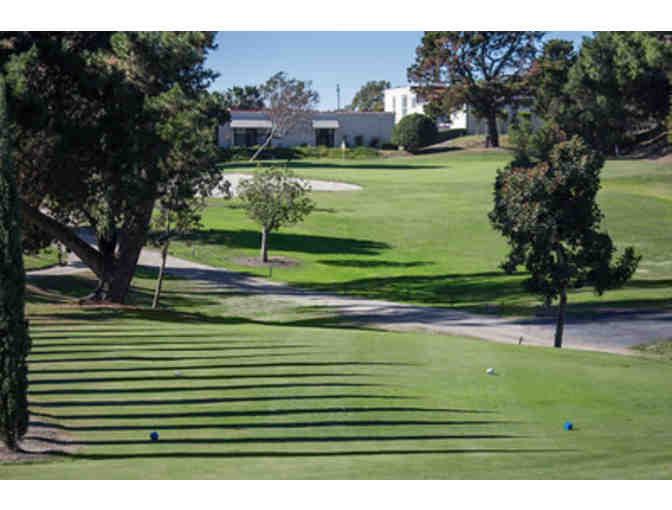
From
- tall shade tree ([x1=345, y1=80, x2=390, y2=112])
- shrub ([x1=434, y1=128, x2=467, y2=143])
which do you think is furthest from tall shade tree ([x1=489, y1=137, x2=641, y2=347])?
tall shade tree ([x1=345, y1=80, x2=390, y2=112])

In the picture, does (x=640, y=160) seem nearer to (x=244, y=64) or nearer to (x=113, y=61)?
(x=244, y=64)

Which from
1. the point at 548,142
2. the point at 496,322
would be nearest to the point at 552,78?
the point at 548,142

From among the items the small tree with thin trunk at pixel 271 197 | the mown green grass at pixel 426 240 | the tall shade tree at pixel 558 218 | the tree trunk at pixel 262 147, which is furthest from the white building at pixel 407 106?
the tall shade tree at pixel 558 218

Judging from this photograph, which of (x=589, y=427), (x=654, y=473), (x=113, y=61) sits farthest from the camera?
(x=113, y=61)

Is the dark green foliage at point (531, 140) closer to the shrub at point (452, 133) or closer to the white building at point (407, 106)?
the shrub at point (452, 133)

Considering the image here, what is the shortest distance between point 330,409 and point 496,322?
54.9 feet

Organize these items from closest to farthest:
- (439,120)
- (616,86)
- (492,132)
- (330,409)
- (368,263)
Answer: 1. (330,409)
2. (368,263)
3. (616,86)
4. (492,132)
5. (439,120)

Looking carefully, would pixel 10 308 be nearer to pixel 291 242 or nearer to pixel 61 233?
pixel 61 233

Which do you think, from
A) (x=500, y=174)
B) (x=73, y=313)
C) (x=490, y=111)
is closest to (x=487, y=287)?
(x=500, y=174)

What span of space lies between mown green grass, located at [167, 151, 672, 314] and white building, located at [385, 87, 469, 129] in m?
27.4

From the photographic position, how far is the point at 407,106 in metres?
92.9

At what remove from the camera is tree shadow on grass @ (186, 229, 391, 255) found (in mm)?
42344

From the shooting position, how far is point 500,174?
20484 mm
